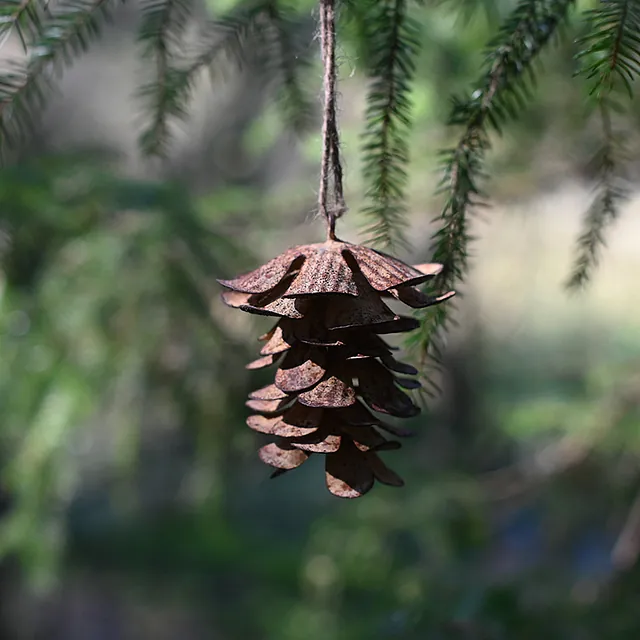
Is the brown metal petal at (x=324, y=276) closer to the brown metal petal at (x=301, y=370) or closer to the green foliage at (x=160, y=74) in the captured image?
the brown metal petal at (x=301, y=370)

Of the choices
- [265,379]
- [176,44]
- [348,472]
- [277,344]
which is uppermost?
[176,44]

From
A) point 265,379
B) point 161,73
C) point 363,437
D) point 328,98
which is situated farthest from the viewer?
point 265,379

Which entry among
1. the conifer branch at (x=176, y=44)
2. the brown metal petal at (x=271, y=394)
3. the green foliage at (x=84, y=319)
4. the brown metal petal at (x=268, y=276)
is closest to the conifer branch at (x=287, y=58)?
the conifer branch at (x=176, y=44)

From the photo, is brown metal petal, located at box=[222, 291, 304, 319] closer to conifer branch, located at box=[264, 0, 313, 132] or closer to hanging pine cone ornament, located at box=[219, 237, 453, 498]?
hanging pine cone ornament, located at box=[219, 237, 453, 498]

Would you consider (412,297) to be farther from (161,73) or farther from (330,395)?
(161,73)

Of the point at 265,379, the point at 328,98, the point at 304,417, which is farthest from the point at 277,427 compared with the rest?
the point at 265,379

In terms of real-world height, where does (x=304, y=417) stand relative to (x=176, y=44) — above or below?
below

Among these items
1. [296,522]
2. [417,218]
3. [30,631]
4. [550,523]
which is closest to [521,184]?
[417,218]

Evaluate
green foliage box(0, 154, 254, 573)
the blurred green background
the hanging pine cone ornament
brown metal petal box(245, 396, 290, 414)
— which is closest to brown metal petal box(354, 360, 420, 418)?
the hanging pine cone ornament
